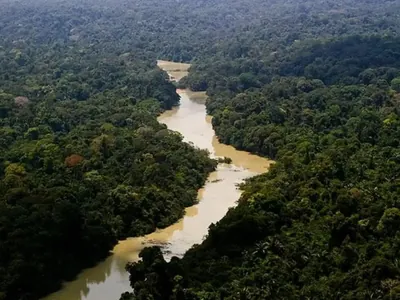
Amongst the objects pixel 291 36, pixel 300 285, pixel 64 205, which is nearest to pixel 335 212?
pixel 300 285

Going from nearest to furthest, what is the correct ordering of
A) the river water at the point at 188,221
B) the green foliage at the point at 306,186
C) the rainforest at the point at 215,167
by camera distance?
the green foliage at the point at 306,186
the rainforest at the point at 215,167
the river water at the point at 188,221

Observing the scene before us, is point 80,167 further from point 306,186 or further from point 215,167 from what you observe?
point 306,186

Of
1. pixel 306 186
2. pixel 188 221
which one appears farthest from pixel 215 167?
pixel 306 186

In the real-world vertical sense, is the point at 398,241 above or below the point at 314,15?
above

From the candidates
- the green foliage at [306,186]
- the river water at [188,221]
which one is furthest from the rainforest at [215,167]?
the river water at [188,221]

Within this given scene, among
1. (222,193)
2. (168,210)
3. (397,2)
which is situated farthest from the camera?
(397,2)

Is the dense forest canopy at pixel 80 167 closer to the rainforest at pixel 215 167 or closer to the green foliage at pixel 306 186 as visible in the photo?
the rainforest at pixel 215 167

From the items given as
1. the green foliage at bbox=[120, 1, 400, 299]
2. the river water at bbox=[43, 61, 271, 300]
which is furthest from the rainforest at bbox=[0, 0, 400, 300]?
the river water at bbox=[43, 61, 271, 300]

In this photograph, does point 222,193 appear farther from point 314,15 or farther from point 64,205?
point 314,15
